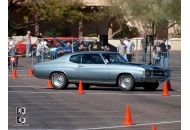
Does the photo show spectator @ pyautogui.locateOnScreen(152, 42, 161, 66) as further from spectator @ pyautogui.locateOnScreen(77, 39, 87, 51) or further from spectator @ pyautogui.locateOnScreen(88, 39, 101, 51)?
spectator @ pyautogui.locateOnScreen(77, 39, 87, 51)

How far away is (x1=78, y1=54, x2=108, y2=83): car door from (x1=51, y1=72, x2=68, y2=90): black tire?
592mm

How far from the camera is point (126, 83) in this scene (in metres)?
23.0

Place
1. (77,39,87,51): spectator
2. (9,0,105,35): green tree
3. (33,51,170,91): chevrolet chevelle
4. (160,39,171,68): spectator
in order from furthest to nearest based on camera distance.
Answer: (9,0,105,35): green tree → (77,39,87,51): spectator → (160,39,171,68): spectator → (33,51,170,91): chevrolet chevelle

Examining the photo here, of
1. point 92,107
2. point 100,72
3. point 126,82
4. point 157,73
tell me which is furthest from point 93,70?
point 92,107

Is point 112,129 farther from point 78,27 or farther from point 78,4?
point 78,27

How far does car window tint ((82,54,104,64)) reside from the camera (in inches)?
A: 922

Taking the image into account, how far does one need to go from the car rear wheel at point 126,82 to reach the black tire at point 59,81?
2030 millimetres

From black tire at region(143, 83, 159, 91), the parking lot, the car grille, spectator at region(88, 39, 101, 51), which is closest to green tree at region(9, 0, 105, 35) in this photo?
spectator at region(88, 39, 101, 51)

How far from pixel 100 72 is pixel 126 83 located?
3.34 feet

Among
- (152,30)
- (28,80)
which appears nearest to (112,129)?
(28,80)

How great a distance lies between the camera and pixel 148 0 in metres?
58.9

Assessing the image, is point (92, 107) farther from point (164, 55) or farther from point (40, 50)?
point (40, 50)

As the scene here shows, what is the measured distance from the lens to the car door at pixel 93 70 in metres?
23.0
